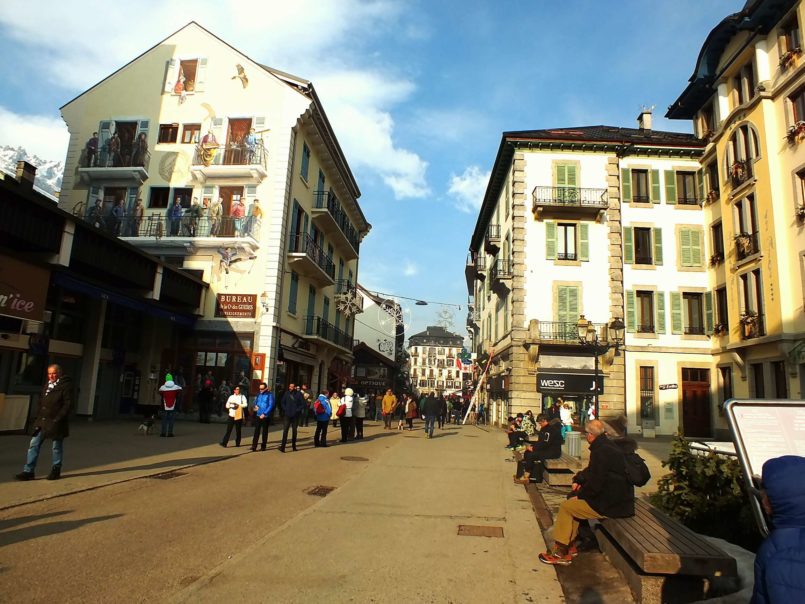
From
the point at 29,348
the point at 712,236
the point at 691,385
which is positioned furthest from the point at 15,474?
the point at 712,236

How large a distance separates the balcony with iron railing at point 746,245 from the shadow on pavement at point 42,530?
22941mm

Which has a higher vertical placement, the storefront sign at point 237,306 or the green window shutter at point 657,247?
the green window shutter at point 657,247

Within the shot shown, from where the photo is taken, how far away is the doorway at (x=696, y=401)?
82.0 feet

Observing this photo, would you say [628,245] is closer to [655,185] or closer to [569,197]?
[655,185]

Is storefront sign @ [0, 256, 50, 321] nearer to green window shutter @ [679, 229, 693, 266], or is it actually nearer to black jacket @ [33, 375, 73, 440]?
black jacket @ [33, 375, 73, 440]

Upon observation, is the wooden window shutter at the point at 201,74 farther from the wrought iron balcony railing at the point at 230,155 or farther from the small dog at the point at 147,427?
the small dog at the point at 147,427

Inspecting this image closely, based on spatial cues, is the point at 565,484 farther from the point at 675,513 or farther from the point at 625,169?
the point at 625,169

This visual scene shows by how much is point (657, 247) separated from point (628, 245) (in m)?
1.32

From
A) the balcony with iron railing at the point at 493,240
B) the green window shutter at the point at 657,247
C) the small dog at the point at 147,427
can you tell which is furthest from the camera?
the balcony with iron railing at the point at 493,240

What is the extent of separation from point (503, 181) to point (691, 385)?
1437 cm

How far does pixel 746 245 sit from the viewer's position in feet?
71.2

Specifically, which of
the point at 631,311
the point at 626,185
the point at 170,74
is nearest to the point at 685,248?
the point at 631,311

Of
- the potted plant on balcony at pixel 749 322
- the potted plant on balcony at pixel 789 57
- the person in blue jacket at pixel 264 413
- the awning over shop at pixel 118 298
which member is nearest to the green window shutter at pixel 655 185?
the potted plant on balcony at pixel 749 322

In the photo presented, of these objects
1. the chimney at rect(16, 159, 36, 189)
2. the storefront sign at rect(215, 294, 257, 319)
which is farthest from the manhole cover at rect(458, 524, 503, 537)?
the storefront sign at rect(215, 294, 257, 319)
